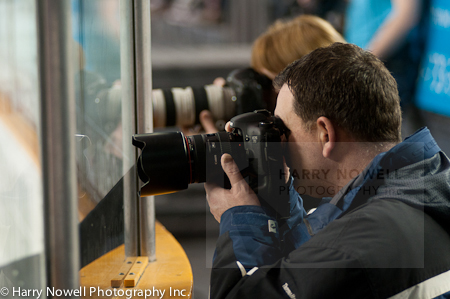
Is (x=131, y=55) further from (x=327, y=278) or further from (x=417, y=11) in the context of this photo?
(x=417, y=11)

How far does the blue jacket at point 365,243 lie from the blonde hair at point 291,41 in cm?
77

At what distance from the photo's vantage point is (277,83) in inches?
30.6

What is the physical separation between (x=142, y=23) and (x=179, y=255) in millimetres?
465

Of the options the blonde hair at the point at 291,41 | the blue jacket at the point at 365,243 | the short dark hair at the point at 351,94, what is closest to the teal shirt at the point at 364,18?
the blonde hair at the point at 291,41

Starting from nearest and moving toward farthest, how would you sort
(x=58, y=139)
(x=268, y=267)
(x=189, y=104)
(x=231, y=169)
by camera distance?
1. (x=58, y=139)
2. (x=268, y=267)
3. (x=231, y=169)
4. (x=189, y=104)

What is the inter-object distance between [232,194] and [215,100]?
68 cm

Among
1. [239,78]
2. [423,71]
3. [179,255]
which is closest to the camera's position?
[179,255]

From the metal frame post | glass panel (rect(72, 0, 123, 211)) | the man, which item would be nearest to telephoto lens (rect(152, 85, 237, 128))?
glass panel (rect(72, 0, 123, 211))

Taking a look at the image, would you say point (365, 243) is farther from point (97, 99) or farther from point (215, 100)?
point (215, 100)

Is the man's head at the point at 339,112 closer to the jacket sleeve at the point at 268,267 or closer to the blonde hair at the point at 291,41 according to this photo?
the jacket sleeve at the point at 268,267

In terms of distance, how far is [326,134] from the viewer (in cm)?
67

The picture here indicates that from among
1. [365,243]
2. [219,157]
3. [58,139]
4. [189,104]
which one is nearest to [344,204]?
[365,243]

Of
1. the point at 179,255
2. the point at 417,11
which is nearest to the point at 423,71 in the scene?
the point at 417,11

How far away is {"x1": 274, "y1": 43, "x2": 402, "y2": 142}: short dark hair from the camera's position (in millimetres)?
656
